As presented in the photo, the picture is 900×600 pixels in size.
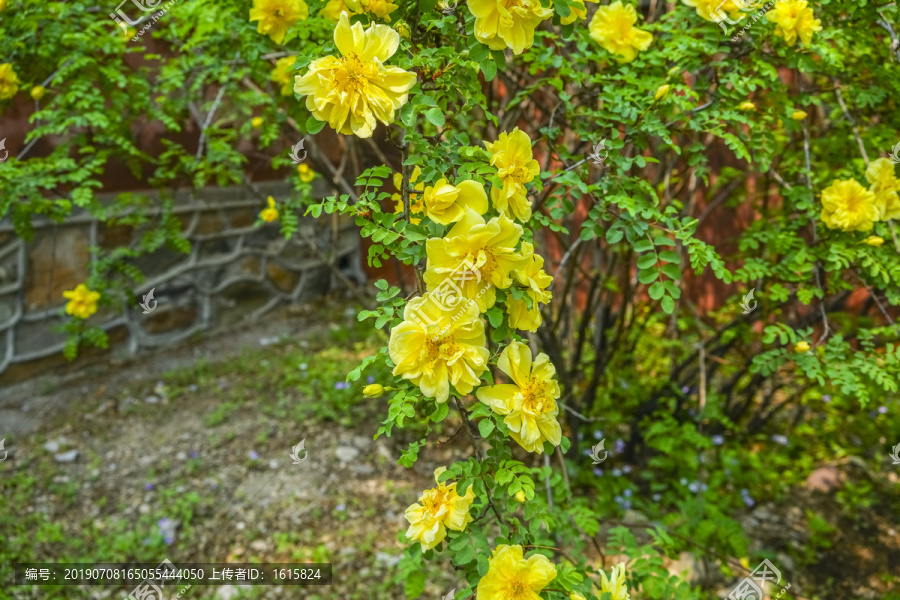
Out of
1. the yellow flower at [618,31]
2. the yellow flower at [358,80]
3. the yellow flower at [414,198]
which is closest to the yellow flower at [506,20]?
the yellow flower at [358,80]

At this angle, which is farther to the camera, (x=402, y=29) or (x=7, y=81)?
(x=7, y=81)

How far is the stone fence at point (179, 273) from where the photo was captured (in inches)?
114

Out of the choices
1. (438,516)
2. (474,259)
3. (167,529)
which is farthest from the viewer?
(167,529)

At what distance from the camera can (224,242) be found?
3.61 m

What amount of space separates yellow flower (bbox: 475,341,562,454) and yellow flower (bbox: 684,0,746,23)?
89cm

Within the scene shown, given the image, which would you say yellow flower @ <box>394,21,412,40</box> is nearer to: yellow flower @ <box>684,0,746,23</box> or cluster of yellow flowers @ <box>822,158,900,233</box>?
yellow flower @ <box>684,0,746,23</box>

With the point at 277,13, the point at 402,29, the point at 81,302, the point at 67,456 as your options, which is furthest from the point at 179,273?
the point at 402,29

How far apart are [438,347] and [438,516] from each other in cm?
29

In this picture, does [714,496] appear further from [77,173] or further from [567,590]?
[77,173]

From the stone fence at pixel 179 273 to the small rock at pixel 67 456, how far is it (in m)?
0.52

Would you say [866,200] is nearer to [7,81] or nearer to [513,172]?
[513,172]

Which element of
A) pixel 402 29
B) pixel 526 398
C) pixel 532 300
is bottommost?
pixel 526 398

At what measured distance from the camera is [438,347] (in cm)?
88

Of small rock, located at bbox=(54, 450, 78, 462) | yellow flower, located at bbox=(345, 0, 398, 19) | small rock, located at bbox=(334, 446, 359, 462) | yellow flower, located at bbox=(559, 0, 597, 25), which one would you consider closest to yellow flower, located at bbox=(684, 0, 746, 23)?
yellow flower, located at bbox=(559, 0, 597, 25)
